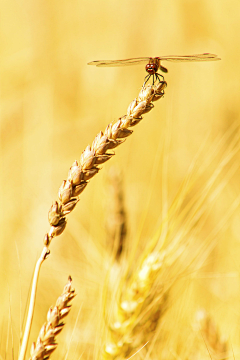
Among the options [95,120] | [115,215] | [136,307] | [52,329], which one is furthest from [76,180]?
[95,120]

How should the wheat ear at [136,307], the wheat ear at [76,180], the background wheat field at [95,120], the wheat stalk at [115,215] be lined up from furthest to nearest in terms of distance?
the background wheat field at [95,120], the wheat stalk at [115,215], the wheat ear at [136,307], the wheat ear at [76,180]

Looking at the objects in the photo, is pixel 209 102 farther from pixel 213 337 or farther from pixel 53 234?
pixel 53 234

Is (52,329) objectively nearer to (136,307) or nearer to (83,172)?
(83,172)

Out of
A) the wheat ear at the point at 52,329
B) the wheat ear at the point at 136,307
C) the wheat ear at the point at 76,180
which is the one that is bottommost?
the wheat ear at the point at 136,307

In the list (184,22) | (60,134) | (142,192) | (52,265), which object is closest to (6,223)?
(52,265)

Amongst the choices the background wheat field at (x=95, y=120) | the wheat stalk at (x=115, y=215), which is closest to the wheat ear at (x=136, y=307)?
the wheat stalk at (x=115, y=215)

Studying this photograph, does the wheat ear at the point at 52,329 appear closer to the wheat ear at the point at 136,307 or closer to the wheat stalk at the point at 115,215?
the wheat ear at the point at 136,307

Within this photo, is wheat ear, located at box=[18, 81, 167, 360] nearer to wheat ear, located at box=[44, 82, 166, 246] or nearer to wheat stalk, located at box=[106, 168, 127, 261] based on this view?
wheat ear, located at box=[44, 82, 166, 246]

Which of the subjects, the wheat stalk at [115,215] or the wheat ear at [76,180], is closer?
the wheat ear at [76,180]

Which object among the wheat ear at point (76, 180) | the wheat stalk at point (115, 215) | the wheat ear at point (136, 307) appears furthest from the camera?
the wheat stalk at point (115, 215)

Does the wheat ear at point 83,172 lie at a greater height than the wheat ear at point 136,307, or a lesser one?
greater

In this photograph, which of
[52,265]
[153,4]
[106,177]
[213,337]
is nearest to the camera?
[213,337]
